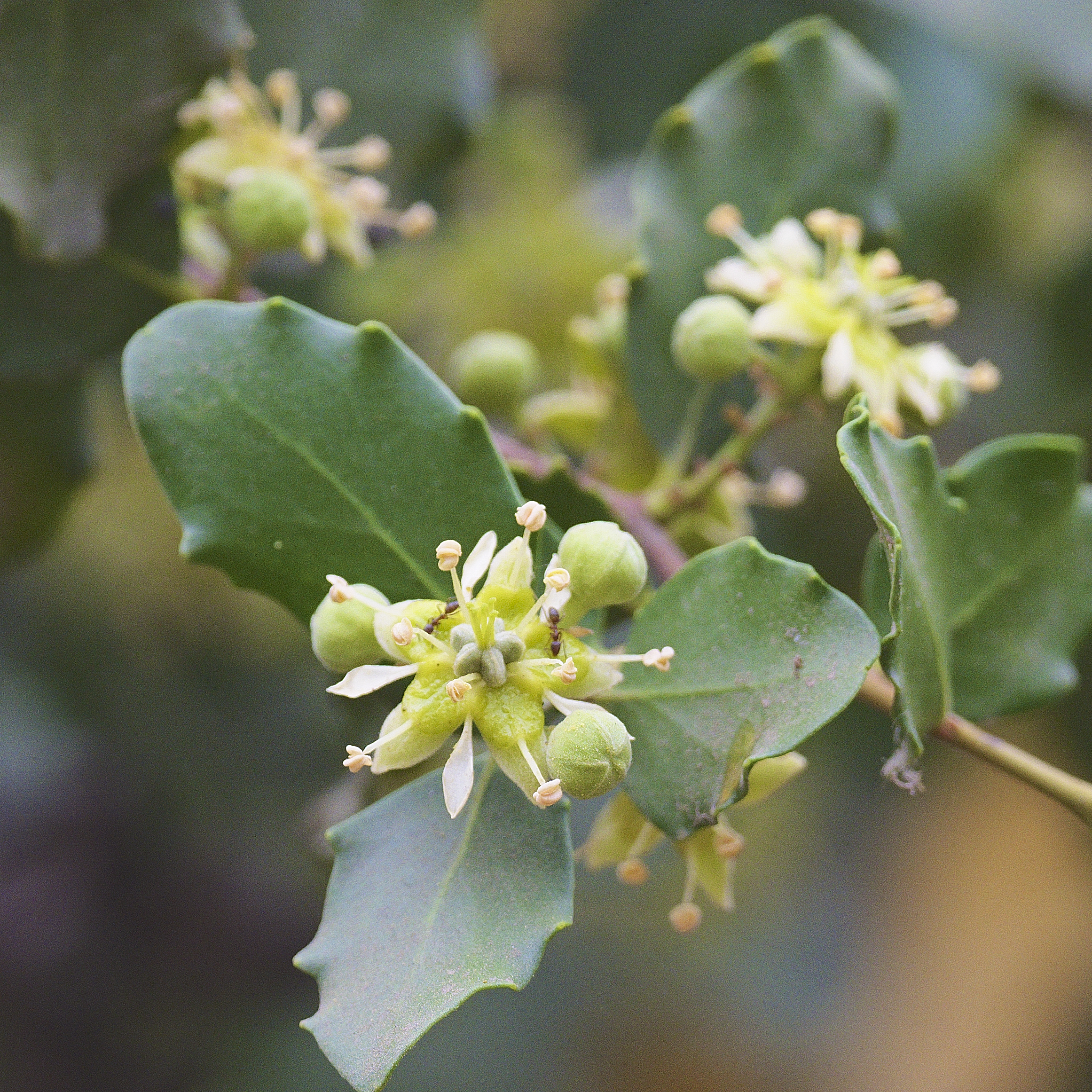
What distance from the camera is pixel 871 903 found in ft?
8.30

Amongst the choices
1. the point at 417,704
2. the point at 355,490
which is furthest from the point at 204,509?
the point at 417,704

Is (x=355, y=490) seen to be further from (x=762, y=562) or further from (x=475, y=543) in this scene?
(x=762, y=562)

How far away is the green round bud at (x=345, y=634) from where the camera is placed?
2.38 feet

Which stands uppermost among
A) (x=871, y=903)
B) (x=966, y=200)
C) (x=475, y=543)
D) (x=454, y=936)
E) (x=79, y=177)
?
(x=79, y=177)

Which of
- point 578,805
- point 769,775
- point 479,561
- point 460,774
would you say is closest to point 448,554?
point 479,561

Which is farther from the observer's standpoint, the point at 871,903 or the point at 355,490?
the point at 871,903

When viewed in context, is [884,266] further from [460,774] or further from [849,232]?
[460,774]

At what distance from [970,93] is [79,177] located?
1.58 meters

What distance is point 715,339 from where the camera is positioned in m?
0.97

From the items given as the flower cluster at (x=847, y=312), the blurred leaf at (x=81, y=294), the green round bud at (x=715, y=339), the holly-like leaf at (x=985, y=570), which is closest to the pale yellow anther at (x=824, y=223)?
the flower cluster at (x=847, y=312)

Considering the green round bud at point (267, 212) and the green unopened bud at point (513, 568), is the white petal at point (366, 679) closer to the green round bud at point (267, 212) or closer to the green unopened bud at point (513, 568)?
the green unopened bud at point (513, 568)

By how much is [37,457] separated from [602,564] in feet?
2.66

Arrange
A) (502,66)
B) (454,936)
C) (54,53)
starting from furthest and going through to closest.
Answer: (502,66)
(54,53)
(454,936)

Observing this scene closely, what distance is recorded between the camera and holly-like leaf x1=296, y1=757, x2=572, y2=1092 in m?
0.66
